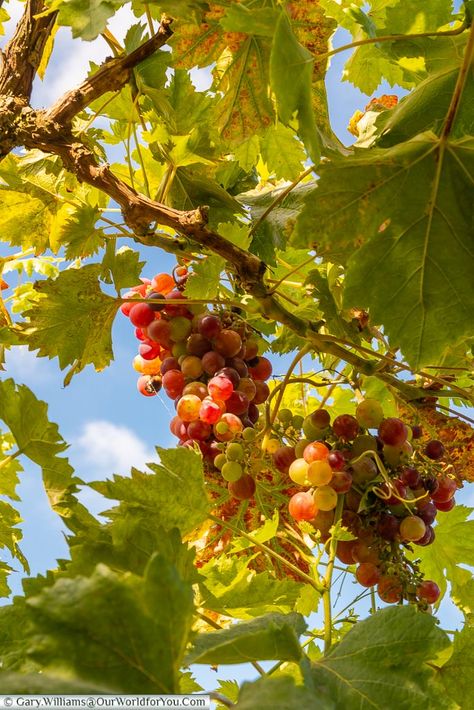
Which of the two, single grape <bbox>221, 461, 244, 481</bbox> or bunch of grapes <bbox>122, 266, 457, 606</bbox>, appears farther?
single grape <bbox>221, 461, 244, 481</bbox>

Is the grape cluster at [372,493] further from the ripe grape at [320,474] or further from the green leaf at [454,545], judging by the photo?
the green leaf at [454,545]

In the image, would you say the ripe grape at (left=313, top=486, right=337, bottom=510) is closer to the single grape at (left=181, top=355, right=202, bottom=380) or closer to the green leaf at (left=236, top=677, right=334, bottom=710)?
the single grape at (left=181, top=355, right=202, bottom=380)

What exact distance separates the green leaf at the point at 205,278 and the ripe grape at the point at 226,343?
13cm

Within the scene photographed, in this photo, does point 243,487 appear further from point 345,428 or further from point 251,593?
point 251,593

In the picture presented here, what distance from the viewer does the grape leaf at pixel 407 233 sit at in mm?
1306

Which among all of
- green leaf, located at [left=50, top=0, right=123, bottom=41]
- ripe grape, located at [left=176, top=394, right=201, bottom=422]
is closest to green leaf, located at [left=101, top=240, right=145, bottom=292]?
ripe grape, located at [left=176, top=394, right=201, bottom=422]

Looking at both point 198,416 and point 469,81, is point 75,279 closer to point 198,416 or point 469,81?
point 198,416

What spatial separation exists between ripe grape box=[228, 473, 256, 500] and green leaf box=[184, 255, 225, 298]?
17.0 inches

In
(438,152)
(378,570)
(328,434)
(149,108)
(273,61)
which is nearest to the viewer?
(273,61)

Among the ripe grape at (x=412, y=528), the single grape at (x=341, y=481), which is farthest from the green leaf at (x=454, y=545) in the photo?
the single grape at (x=341, y=481)

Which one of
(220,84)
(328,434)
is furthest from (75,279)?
(328,434)

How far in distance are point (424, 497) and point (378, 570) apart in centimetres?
19

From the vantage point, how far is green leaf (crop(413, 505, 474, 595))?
181 centimetres

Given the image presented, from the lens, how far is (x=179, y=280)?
1.91 metres
